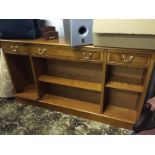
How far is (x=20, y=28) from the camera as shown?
4.86 feet

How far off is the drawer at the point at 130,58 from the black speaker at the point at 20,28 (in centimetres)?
73

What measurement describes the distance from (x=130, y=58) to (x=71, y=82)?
68 cm

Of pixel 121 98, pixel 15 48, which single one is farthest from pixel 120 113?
pixel 15 48

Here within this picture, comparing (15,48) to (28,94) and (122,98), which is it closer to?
(28,94)

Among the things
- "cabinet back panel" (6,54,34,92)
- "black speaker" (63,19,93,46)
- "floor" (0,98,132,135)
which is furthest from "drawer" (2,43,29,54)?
"floor" (0,98,132,135)

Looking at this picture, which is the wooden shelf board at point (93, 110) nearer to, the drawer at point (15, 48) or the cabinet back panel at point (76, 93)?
the cabinet back panel at point (76, 93)

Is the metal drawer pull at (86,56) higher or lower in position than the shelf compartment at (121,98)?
higher

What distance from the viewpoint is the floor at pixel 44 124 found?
1.57 m

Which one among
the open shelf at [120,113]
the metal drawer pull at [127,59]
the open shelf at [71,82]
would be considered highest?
the metal drawer pull at [127,59]

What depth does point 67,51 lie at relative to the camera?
1.40 meters

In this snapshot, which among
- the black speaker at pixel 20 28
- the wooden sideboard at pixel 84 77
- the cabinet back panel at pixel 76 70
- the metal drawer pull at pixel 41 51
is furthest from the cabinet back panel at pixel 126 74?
the black speaker at pixel 20 28
